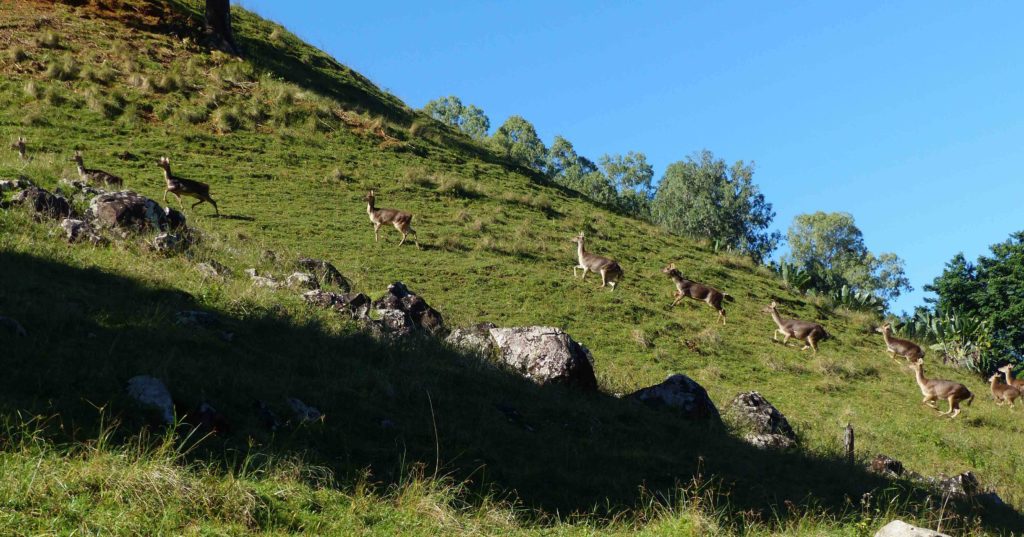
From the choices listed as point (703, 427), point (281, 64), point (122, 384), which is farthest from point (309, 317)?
point (281, 64)

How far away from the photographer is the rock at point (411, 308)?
18172 millimetres

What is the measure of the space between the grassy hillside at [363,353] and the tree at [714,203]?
130 feet

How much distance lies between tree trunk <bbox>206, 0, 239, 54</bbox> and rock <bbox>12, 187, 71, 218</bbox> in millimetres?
28284

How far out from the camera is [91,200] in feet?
64.7

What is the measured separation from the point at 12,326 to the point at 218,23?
3790 centimetres

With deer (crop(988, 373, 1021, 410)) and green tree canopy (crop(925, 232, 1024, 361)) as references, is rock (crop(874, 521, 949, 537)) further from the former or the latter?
green tree canopy (crop(925, 232, 1024, 361))

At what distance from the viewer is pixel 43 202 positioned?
18250 mm

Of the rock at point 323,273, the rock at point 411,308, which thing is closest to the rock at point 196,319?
the rock at point 411,308

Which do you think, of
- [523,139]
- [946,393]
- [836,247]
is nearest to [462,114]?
[523,139]

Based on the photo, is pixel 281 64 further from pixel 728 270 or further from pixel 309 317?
pixel 309 317

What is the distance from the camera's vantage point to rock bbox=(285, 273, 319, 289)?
59.6 feet

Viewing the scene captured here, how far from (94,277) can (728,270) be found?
30160mm

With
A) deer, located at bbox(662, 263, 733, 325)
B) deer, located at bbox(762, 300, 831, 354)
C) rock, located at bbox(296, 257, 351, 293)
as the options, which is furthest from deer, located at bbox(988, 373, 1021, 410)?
rock, located at bbox(296, 257, 351, 293)

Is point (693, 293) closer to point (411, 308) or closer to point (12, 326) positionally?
point (411, 308)
